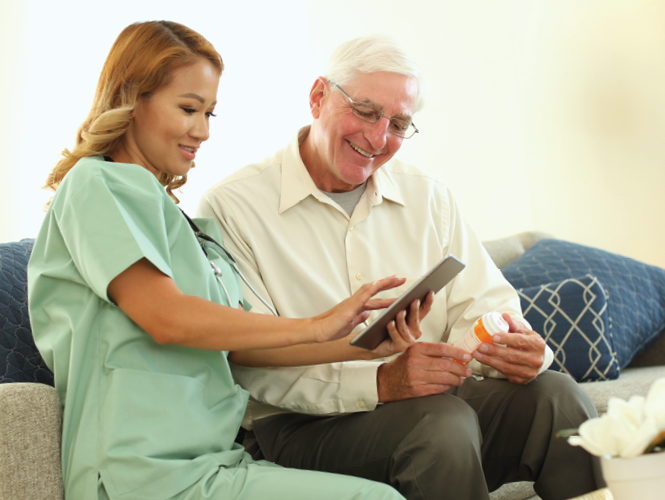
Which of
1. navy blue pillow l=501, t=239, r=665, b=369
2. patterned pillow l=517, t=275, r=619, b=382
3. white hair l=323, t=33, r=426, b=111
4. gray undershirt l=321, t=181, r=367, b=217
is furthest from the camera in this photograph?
navy blue pillow l=501, t=239, r=665, b=369

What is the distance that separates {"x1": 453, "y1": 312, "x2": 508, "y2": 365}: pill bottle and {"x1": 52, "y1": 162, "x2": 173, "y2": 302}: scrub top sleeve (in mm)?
665

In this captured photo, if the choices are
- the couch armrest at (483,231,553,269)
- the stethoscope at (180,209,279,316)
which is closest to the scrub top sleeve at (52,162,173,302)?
the stethoscope at (180,209,279,316)

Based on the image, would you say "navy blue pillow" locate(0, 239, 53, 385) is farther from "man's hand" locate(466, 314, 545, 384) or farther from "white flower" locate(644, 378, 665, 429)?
"white flower" locate(644, 378, 665, 429)

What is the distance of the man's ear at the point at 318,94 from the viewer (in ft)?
5.70

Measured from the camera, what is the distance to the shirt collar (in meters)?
1.66

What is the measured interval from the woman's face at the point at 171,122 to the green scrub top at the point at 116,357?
0.17 m

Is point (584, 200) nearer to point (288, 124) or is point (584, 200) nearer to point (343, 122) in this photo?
point (288, 124)

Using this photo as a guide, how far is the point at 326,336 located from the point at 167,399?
0.29m

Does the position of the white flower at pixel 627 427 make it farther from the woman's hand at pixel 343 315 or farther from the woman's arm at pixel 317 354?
the woman's arm at pixel 317 354

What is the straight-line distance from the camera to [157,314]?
1.04m

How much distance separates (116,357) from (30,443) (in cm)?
18

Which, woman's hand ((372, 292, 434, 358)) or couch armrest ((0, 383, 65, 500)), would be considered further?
woman's hand ((372, 292, 434, 358))

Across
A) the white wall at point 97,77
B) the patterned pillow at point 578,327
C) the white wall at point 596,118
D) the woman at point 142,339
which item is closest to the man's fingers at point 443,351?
the woman at point 142,339

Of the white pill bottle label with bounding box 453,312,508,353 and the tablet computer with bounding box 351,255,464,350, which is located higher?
the tablet computer with bounding box 351,255,464,350
